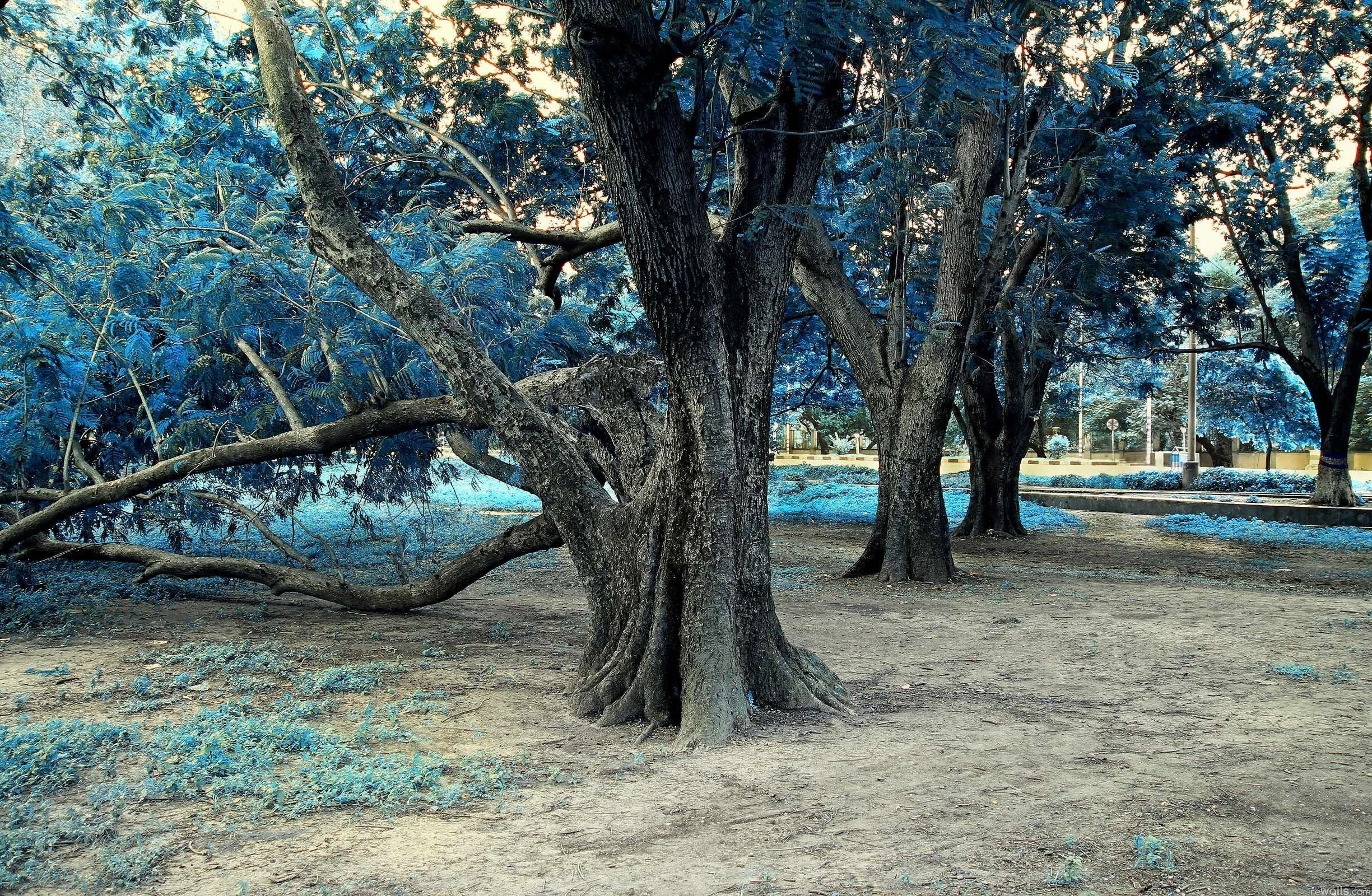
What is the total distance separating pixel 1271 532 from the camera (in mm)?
17562

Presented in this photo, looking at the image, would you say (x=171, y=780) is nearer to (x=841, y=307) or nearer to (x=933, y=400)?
(x=933, y=400)

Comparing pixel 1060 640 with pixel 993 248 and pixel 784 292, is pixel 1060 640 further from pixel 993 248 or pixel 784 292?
pixel 993 248

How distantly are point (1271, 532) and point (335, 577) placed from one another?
624 inches

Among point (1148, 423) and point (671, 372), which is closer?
point (671, 372)

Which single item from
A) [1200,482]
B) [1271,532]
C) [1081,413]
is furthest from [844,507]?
[1081,413]

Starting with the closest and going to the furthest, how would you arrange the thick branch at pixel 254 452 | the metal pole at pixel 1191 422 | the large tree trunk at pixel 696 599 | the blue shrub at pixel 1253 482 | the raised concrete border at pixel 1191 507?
the large tree trunk at pixel 696 599 < the thick branch at pixel 254 452 < the raised concrete border at pixel 1191 507 < the metal pole at pixel 1191 422 < the blue shrub at pixel 1253 482

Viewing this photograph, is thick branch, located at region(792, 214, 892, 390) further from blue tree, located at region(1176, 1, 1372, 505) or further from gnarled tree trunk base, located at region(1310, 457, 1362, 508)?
gnarled tree trunk base, located at region(1310, 457, 1362, 508)

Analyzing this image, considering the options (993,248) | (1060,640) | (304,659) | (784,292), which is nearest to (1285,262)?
(993,248)

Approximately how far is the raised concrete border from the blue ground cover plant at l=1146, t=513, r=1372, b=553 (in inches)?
10.9

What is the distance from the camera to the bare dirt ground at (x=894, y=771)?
3.56 metres

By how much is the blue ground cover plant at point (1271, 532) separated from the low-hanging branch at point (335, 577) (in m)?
13.3

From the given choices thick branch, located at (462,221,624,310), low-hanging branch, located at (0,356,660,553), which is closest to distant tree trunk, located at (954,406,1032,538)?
thick branch, located at (462,221,624,310)

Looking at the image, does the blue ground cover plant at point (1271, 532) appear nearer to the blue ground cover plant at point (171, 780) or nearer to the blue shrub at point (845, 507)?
the blue shrub at point (845, 507)

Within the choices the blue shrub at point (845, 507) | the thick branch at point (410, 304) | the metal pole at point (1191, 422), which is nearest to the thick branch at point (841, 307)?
the thick branch at point (410, 304)
